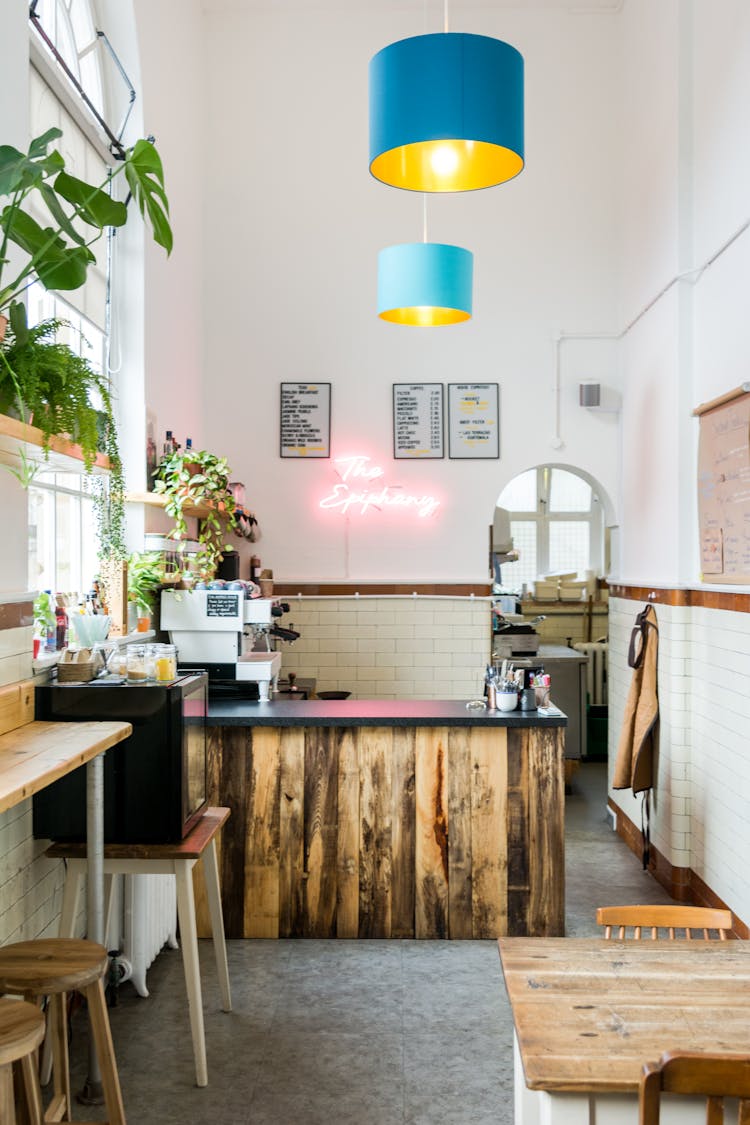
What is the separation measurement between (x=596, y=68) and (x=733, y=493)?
4.28 metres

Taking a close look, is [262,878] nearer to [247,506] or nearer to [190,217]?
[247,506]

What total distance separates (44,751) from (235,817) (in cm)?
209

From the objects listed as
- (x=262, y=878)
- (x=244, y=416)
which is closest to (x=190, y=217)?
(x=244, y=416)

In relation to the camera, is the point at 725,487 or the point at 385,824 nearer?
the point at 385,824

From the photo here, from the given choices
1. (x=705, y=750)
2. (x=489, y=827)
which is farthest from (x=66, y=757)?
(x=705, y=750)

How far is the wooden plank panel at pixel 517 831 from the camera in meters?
4.67

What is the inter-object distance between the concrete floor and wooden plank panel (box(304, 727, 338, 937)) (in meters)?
0.12

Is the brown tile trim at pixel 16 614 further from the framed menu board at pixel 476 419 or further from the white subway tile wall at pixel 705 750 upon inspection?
the framed menu board at pixel 476 419

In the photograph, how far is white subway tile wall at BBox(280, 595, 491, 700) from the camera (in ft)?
24.3

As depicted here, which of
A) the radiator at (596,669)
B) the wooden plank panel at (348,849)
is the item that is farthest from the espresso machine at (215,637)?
the radiator at (596,669)

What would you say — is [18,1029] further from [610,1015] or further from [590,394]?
[590,394]

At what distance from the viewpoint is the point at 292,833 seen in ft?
15.5

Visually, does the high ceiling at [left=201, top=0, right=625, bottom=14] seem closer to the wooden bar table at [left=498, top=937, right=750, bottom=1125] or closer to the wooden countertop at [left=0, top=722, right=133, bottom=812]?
the wooden countertop at [left=0, top=722, right=133, bottom=812]

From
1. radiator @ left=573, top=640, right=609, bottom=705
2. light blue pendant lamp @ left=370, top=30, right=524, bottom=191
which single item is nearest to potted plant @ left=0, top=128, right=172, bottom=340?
light blue pendant lamp @ left=370, top=30, right=524, bottom=191
